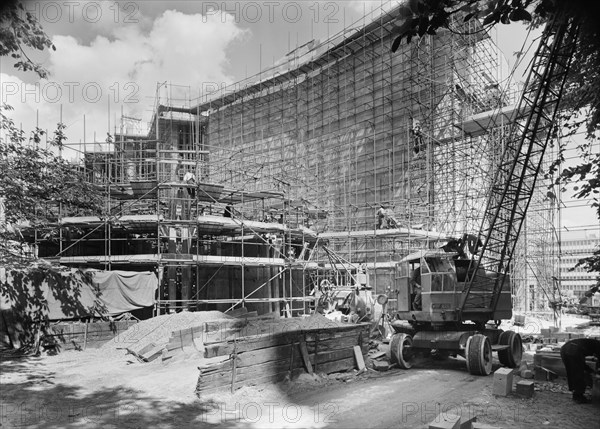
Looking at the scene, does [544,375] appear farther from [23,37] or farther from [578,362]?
[23,37]

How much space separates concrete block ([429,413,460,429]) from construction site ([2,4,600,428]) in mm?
37

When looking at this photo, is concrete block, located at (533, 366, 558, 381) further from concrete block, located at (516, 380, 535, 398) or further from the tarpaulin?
the tarpaulin

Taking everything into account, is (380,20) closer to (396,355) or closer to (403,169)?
(403,169)

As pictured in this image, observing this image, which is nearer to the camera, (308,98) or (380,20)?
(380,20)

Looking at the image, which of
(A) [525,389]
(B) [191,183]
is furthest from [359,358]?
(B) [191,183]

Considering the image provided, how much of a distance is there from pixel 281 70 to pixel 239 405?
1140 inches

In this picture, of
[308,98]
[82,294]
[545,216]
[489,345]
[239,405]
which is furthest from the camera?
[308,98]

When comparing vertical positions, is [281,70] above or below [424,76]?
above

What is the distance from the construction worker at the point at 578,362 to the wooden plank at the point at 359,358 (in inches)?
168

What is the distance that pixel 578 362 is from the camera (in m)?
8.32

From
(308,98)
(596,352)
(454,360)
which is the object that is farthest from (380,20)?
(596,352)

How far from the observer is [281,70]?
34.0m

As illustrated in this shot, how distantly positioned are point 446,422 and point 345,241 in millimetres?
21304

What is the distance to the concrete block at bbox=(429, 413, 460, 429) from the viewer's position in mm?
6145
